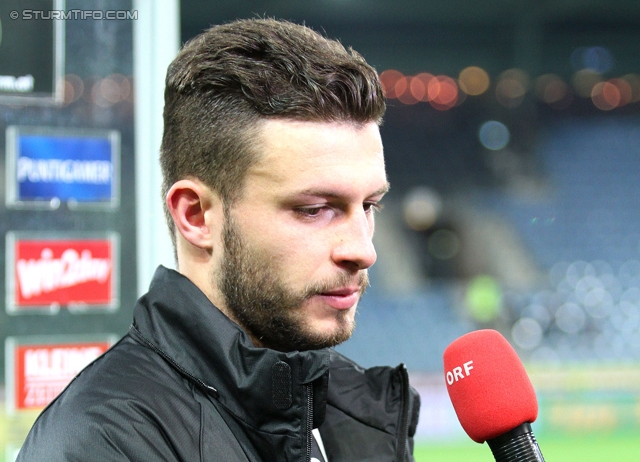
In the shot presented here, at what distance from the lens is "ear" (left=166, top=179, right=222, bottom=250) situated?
970 mm

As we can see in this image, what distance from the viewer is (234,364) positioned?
0.87 meters

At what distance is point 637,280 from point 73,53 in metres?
7.31

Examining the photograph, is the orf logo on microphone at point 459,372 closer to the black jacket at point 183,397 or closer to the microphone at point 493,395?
the microphone at point 493,395

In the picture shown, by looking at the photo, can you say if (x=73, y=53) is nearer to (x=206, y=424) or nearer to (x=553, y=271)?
(x=206, y=424)

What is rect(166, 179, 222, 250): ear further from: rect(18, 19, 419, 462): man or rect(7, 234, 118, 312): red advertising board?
rect(7, 234, 118, 312): red advertising board

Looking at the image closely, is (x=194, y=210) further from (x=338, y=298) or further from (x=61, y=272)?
(x=61, y=272)

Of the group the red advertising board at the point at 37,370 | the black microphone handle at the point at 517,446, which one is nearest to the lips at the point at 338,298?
the black microphone handle at the point at 517,446

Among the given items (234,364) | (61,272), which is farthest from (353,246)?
(61,272)

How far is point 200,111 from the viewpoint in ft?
3.21

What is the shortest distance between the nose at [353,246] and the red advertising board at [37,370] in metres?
1.00

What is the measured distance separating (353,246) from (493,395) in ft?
A: 0.80

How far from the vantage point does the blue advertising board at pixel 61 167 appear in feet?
5.62

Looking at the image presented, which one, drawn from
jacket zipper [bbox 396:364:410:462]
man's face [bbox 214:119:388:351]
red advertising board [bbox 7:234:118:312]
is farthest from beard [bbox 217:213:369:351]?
red advertising board [bbox 7:234:118:312]

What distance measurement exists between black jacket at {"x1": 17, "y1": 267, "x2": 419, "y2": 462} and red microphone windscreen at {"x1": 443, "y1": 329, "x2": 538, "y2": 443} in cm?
18
